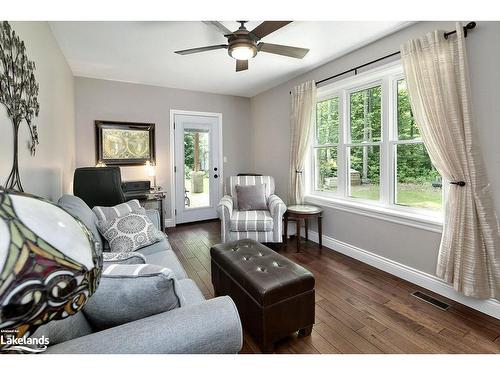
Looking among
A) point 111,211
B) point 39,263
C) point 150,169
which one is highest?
point 150,169

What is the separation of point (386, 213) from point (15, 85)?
3.11m

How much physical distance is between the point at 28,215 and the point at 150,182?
13.2 ft

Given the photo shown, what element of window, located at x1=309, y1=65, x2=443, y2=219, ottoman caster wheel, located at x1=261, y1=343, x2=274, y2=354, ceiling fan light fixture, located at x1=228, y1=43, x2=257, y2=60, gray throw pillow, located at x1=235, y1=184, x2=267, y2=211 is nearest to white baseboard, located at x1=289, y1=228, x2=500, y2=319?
window, located at x1=309, y1=65, x2=443, y2=219

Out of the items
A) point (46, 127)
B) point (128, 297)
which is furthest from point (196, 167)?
point (128, 297)

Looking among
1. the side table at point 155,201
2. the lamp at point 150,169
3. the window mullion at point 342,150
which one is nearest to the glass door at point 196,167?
the lamp at point 150,169

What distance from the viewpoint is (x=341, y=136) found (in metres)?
3.21

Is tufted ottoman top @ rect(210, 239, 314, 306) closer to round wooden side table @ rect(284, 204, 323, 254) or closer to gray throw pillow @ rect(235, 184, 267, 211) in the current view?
round wooden side table @ rect(284, 204, 323, 254)

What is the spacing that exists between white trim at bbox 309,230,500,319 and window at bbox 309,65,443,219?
22.1 inches

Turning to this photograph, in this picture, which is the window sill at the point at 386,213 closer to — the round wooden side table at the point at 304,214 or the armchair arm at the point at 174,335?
the round wooden side table at the point at 304,214

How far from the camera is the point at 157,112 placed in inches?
168

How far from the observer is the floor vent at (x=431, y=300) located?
1.99m

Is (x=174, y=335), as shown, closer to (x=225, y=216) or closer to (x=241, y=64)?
(x=225, y=216)

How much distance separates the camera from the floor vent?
1986 mm
